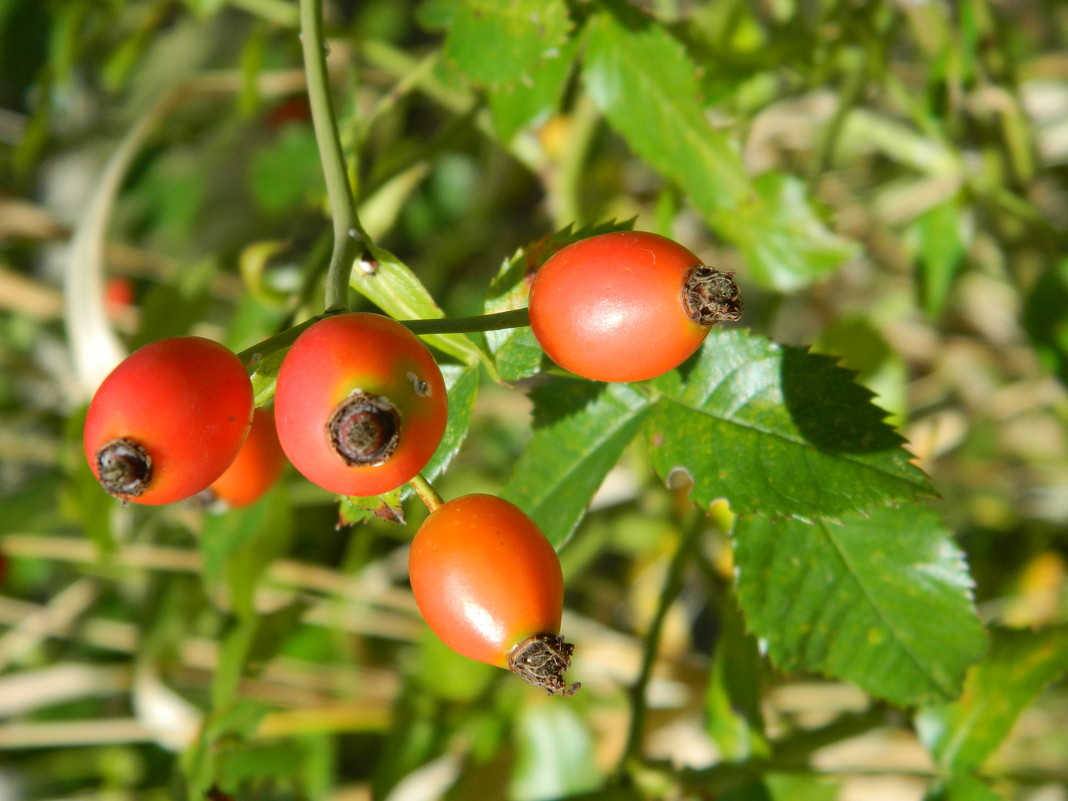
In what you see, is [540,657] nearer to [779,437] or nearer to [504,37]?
[779,437]

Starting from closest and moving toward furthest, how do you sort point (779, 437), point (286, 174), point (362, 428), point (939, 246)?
point (362, 428)
point (779, 437)
point (939, 246)
point (286, 174)

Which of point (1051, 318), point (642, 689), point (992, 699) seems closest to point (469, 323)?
point (642, 689)

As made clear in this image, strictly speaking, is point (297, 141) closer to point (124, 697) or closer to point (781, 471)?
point (124, 697)

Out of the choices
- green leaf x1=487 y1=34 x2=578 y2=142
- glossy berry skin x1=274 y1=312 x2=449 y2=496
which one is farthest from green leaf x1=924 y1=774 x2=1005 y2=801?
green leaf x1=487 y1=34 x2=578 y2=142

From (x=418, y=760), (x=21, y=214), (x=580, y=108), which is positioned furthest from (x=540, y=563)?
(x=21, y=214)

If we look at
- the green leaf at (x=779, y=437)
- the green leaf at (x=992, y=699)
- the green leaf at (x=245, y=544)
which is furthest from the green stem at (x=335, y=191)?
the green leaf at (x=992, y=699)

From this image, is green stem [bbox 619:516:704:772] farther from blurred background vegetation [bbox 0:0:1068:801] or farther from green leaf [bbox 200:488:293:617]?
green leaf [bbox 200:488:293:617]

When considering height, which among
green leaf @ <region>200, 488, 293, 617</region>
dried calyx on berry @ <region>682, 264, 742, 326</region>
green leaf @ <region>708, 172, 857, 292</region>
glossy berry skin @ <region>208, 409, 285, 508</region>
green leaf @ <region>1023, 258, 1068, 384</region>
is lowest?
dried calyx on berry @ <region>682, 264, 742, 326</region>
